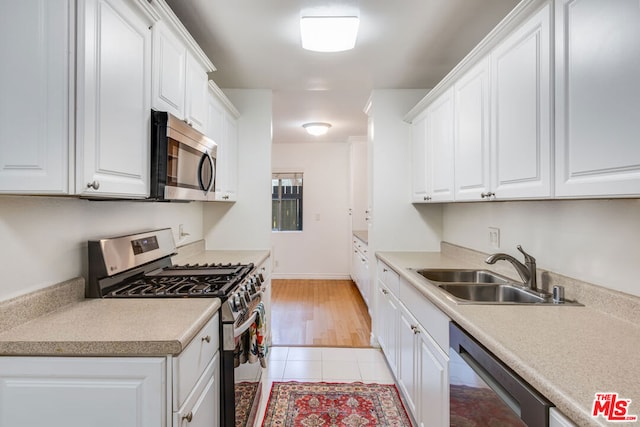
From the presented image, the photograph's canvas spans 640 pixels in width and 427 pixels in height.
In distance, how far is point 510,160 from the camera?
1.48 m

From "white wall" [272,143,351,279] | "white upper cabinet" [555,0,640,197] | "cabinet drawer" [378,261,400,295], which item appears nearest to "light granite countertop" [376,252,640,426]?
"white upper cabinet" [555,0,640,197]

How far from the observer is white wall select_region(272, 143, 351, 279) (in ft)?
19.5

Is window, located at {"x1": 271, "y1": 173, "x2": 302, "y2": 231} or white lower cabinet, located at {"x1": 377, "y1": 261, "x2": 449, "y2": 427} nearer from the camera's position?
white lower cabinet, located at {"x1": 377, "y1": 261, "x2": 449, "y2": 427}

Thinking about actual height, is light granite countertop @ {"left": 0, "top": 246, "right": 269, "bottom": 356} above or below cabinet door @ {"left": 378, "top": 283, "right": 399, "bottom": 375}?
above

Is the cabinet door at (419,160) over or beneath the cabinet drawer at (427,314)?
over

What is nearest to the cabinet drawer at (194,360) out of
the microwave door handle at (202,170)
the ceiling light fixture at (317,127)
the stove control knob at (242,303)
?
the stove control knob at (242,303)

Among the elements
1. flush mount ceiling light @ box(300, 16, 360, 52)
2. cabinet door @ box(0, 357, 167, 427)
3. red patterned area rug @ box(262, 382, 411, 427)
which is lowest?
red patterned area rug @ box(262, 382, 411, 427)

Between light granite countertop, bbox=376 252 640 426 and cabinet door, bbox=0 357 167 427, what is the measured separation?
1012 mm

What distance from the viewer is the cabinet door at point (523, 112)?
1.24m

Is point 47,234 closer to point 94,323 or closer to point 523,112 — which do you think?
point 94,323

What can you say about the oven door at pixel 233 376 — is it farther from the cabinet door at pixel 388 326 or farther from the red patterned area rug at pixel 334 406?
the cabinet door at pixel 388 326

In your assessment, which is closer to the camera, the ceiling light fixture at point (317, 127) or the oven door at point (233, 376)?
the oven door at point (233, 376)

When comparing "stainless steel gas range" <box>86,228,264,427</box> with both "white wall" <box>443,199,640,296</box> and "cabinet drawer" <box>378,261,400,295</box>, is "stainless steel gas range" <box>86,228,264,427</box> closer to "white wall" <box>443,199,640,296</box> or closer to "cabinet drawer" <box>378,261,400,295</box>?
"cabinet drawer" <box>378,261,400,295</box>

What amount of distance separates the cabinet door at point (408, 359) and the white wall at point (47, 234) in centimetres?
164
